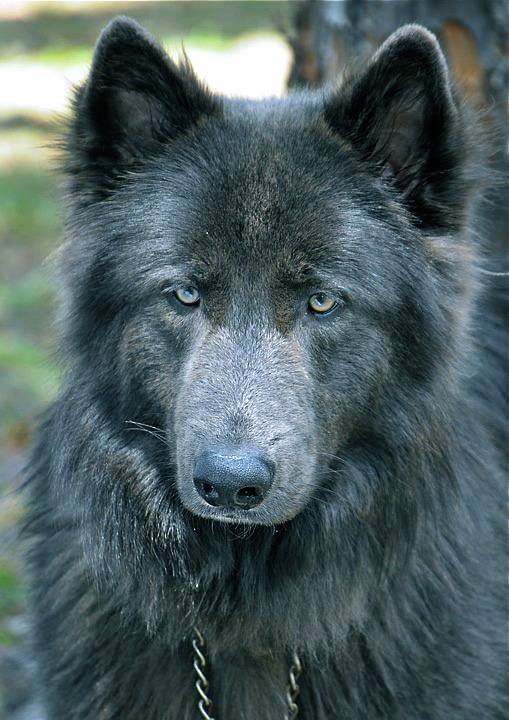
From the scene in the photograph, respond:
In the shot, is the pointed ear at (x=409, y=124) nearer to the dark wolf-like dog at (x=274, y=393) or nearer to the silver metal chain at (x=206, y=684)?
the dark wolf-like dog at (x=274, y=393)

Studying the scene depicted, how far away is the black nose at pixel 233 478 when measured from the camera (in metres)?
3.44

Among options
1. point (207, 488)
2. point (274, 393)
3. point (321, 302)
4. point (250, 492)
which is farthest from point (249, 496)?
point (321, 302)

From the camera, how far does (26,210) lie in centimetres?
1062

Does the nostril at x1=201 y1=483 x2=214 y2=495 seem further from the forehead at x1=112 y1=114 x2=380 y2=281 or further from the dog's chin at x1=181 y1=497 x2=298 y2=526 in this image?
the forehead at x1=112 y1=114 x2=380 y2=281

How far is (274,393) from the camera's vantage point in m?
3.66

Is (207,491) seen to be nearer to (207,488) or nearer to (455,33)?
(207,488)

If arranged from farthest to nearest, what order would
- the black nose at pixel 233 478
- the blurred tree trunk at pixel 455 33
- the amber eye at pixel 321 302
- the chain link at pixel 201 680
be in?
the blurred tree trunk at pixel 455 33 → the chain link at pixel 201 680 → the amber eye at pixel 321 302 → the black nose at pixel 233 478

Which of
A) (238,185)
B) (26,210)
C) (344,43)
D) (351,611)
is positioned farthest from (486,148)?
(26,210)

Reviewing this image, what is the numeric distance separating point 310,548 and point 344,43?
120 inches

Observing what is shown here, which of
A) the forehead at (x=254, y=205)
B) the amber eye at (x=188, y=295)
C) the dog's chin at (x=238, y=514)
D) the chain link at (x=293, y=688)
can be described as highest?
the forehead at (x=254, y=205)

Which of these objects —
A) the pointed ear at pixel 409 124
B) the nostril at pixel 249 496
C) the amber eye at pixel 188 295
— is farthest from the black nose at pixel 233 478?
the pointed ear at pixel 409 124

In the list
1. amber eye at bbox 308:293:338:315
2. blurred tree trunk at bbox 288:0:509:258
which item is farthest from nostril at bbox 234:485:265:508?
blurred tree trunk at bbox 288:0:509:258

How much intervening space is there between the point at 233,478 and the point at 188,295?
726mm

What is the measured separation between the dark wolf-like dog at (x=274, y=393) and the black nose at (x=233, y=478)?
0.22ft
